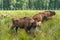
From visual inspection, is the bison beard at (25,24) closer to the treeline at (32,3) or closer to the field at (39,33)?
the field at (39,33)

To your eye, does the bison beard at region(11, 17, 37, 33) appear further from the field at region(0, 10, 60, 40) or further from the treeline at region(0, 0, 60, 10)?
the treeline at region(0, 0, 60, 10)

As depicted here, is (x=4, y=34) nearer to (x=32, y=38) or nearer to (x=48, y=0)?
(x=32, y=38)

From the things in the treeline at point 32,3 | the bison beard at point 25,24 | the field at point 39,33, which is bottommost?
the treeline at point 32,3

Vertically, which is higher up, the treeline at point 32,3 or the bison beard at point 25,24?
the bison beard at point 25,24

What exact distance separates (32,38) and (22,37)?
0.31 meters

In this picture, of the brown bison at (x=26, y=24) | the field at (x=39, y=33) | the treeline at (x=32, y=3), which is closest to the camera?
the field at (x=39, y=33)

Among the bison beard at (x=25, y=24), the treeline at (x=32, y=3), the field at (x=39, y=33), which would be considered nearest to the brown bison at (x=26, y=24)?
the bison beard at (x=25, y=24)

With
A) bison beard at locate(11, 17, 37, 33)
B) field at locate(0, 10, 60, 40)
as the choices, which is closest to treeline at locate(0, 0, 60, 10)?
field at locate(0, 10, 60, 40)

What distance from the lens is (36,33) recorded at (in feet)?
15.0

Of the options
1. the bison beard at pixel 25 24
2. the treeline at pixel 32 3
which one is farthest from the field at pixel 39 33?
the treeline at pixel 32 3

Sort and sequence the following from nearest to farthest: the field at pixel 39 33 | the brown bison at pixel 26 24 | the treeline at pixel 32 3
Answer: the field at pixel 39 33 < the brown bison at pixel 26 24 < the treeline at pixel 32 3

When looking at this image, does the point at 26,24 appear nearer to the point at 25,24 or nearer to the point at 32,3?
the point at 25,24

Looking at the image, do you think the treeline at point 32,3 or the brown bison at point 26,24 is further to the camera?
the treeline at point 32,3

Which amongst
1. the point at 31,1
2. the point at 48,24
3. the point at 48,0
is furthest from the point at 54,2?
the point at 48,24
